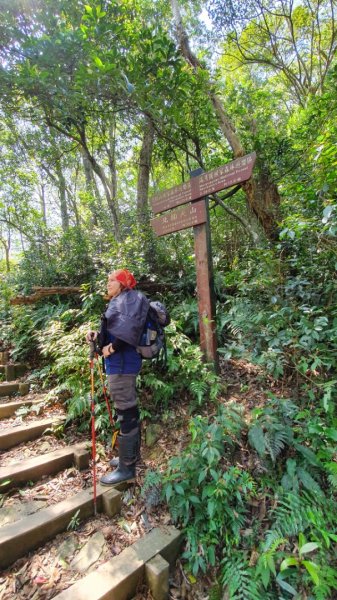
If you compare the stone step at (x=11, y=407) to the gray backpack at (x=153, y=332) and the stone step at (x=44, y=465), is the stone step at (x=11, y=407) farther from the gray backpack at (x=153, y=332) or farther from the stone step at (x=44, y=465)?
the gray backpack at (x=153, y=332)

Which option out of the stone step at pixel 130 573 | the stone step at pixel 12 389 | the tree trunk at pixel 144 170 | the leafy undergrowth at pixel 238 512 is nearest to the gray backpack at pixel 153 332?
the leafy undergrowth at pixel 238 512

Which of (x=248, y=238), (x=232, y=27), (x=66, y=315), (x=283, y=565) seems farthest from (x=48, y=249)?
(x=232, y=27)

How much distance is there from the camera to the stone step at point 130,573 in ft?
6.11

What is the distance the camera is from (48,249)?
745cm

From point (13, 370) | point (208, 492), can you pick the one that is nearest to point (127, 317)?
point (208, 492)

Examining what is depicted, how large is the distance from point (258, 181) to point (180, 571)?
586cm

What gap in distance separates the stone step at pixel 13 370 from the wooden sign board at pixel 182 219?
134 inches

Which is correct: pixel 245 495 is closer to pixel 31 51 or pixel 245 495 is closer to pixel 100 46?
pixel 100 46

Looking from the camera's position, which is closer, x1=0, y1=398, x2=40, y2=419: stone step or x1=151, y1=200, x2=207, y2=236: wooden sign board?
→ x1=151, y1=200, x2=207, y2=236: wooden sign board

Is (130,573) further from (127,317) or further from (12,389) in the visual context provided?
(12,389)

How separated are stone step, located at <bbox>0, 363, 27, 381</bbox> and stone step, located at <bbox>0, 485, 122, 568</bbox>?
296 cm

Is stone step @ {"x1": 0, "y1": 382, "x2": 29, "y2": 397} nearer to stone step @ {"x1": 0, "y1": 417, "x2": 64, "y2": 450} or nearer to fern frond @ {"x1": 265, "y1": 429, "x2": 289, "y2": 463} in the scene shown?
stone step @ {"x1": 0, "y1": 417, "x2": 64, "y2": 450}

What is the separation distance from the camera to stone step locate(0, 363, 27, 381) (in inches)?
191

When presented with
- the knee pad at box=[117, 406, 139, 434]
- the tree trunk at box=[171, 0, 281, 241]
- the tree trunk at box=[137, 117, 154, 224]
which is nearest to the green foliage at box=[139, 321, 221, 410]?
the knee pad at box=[117, 406, 139, 434]
